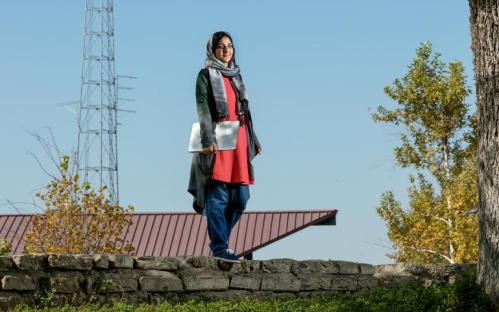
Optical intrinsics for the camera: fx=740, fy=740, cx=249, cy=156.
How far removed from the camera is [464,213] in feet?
59.7

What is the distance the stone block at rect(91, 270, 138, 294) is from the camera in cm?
802

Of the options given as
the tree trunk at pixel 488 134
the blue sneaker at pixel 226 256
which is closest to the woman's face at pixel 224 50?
the blue sneaker at pixel 226 256

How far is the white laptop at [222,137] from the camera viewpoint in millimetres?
8141

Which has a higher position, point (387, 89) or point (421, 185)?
point (387, 89)

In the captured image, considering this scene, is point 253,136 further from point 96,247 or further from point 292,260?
point 96,247

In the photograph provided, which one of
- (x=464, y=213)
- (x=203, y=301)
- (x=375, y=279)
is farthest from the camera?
(x=464, y=213)

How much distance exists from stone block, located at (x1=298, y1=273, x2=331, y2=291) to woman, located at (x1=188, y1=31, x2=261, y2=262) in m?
0.91

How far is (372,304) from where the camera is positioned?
26.7ft

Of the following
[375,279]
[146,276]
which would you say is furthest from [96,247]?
[375,279]

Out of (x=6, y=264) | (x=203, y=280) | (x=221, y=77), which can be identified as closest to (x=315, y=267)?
(x=203, y=280)

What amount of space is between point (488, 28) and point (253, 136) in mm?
2818

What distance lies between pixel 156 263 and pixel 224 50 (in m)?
2.52

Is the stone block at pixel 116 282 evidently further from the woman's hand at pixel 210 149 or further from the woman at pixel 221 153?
the woman's hand at pixel 210 149

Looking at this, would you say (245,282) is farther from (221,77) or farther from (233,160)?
(221,77)
